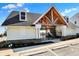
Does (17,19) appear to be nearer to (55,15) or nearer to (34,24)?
(34,24)

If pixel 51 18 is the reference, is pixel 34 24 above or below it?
below

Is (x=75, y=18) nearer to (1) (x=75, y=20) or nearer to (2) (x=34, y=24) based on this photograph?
(1) (x=75, y=20)

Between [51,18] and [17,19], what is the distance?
589mm

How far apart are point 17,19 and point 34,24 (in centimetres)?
30

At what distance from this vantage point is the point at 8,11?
140 inches

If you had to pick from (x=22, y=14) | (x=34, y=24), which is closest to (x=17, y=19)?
(x=22, y=14)

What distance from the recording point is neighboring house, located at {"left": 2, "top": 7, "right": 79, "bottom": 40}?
3.55 metres

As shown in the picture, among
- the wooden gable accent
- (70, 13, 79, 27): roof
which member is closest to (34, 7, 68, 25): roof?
the wooden gable accent

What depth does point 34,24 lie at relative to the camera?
3.59 meters

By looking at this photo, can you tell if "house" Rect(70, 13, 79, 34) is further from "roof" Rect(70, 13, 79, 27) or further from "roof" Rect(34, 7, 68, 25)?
"roof" Rect(34, 7, 68, 25)

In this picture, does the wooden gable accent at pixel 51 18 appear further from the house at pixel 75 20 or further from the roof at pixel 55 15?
the house at pixel 75 20

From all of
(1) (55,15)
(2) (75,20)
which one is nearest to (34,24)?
(1) (55,15)

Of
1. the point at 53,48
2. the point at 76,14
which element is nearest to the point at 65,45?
the point at 53,48

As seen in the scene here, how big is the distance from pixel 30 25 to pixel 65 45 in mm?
691
